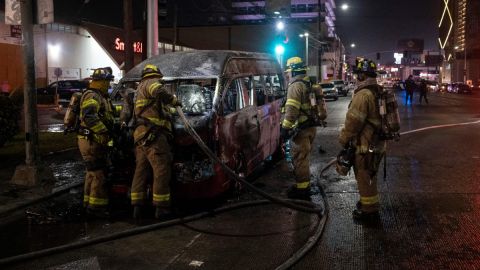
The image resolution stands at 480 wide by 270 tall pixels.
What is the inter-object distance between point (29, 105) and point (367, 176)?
5.30 metres

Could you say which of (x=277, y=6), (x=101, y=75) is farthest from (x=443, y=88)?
(x=101, y=75)

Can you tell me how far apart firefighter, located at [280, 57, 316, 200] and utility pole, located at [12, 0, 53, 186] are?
4016 millimetres

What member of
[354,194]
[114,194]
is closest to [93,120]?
[114,194]

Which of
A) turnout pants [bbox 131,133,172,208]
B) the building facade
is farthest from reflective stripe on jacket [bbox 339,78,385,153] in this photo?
the building facade

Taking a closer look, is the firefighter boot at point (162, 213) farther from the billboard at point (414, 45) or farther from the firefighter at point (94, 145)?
the billboard at point (414, 45)

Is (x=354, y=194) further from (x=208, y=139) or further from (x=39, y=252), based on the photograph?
(x=39, y=252)

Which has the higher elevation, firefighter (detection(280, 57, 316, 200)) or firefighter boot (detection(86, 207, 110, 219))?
firefighter (detection(280, 57, 316, 200))

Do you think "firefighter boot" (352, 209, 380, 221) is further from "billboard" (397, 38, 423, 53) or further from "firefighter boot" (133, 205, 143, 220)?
"billboard" (397, 38, 423, 53)

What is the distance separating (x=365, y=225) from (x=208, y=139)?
2072 millimetres

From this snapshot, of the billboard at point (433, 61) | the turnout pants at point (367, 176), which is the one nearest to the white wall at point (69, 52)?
the turnout pants at point (367, 176)

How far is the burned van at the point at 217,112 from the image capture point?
19.9 ft

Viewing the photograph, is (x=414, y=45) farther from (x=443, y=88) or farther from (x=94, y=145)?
(x=94, y=145)

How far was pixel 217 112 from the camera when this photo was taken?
6.40 metres

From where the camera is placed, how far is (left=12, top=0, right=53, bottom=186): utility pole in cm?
793
